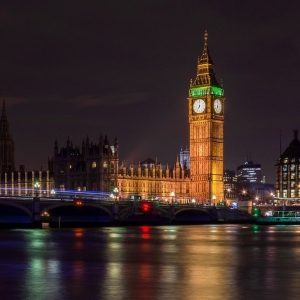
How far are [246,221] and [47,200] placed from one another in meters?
47.8

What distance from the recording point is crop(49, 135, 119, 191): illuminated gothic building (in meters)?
156

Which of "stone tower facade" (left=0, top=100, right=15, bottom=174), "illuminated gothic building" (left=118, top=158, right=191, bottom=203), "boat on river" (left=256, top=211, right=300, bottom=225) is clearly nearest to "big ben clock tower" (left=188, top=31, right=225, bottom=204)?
"illuminated gothic building" (left=118, top=158, right=191, bottom=203)

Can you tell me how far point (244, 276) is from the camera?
41.4 metres

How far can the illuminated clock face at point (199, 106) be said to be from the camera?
16974cm

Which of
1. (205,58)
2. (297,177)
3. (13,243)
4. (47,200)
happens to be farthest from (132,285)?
(297,177)

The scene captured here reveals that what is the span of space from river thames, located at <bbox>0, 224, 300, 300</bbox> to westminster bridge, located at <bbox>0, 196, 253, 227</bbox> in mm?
45778

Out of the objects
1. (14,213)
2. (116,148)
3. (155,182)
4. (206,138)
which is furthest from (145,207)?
(206,138)

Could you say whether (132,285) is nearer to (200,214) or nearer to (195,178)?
(200,214)

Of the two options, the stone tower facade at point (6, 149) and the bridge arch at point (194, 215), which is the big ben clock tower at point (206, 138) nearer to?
the bridge arch at point (194, 215)

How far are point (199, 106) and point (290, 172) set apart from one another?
1415 inches

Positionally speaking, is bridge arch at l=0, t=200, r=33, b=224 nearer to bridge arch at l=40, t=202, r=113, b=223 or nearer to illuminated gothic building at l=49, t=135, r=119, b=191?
bridge arch at l=40, t=202, r=113, b=223

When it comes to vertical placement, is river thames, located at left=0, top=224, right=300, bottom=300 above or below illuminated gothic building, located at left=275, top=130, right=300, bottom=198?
below

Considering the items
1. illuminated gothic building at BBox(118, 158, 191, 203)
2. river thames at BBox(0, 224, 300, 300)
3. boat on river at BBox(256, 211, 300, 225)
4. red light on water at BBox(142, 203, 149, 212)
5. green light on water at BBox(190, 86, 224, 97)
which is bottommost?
boat on river at BBox(256, 211, 300, 225)

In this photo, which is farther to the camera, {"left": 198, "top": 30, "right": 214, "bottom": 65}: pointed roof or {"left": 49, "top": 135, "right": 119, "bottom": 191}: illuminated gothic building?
{"left": 198, "top": 30, "right": 214, "bottom": 65}: pointed roof
